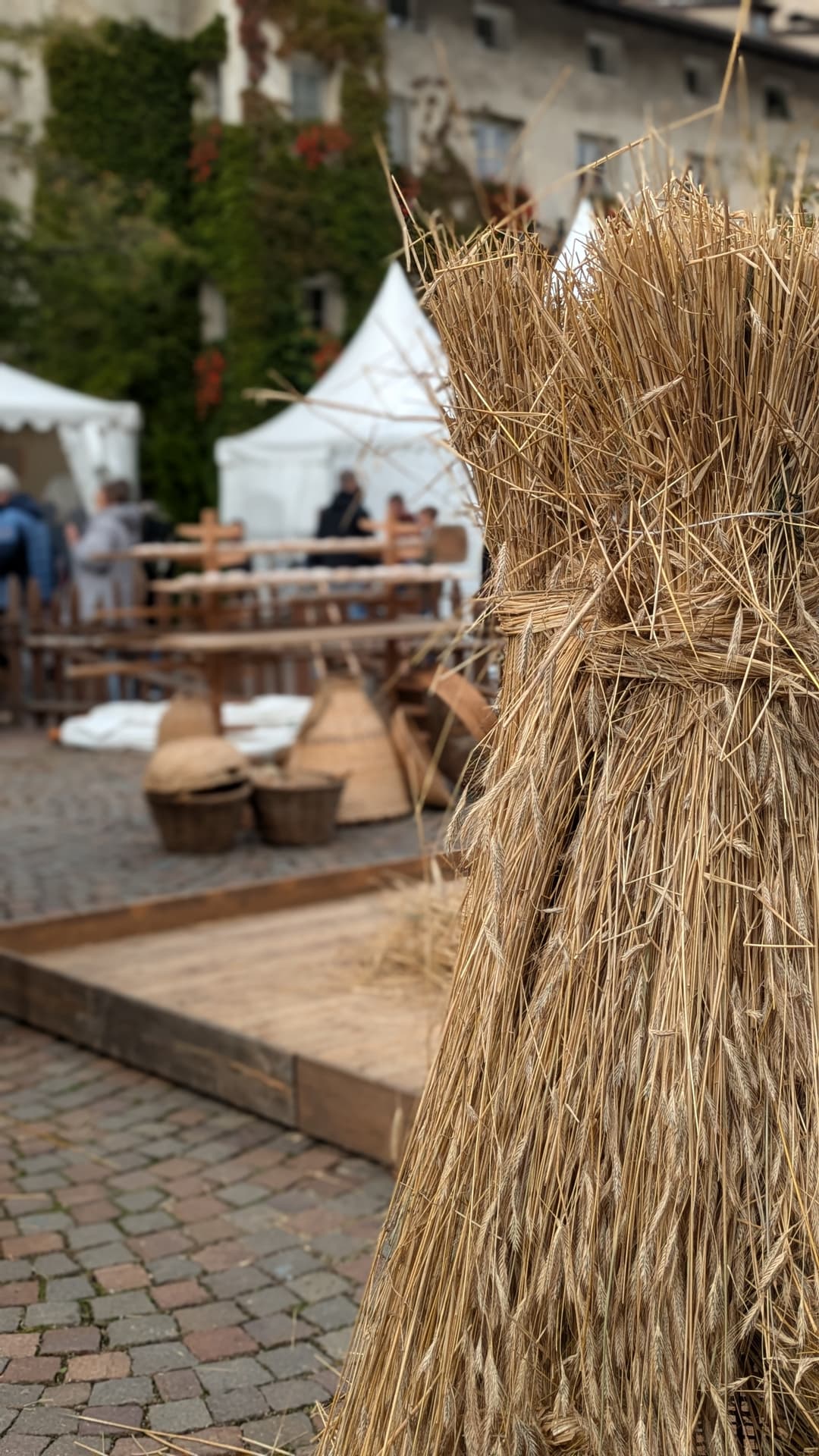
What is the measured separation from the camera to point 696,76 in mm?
26609

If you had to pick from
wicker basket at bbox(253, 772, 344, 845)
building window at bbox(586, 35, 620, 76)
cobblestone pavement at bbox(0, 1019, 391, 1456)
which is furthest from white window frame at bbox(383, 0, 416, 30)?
cobblestone pavement at bbox(0, 1019, 391, 1456)

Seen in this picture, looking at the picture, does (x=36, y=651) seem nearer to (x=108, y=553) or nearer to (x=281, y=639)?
(x=108, y=553)

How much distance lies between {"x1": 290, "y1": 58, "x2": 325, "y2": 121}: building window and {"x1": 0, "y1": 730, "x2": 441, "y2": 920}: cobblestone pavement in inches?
597

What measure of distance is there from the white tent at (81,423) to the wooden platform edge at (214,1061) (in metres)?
10.1

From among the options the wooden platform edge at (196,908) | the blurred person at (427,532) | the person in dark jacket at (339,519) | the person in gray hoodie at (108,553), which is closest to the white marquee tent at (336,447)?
the person in dark jacket at (339,519)

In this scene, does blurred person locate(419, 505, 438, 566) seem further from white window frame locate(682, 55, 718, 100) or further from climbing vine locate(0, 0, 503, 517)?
white window frame locate(682, 55, 718, 100)

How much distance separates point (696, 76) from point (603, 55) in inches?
89.8

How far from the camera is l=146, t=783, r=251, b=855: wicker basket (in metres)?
7.07

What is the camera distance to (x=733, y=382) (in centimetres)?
173

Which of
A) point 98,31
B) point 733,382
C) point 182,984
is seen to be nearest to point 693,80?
point 98,31

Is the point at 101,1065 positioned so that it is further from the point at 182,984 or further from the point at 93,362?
the point at 93,362

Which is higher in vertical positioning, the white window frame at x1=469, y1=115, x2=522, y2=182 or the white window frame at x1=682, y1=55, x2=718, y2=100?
the white window frame at x1=682, y1=55, x2=718, y2=100

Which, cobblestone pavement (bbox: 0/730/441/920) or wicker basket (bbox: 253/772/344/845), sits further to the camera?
wicker basket (bbox: 253/772/344/845)

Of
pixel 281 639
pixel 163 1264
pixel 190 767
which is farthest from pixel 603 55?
pixel 163 1264
